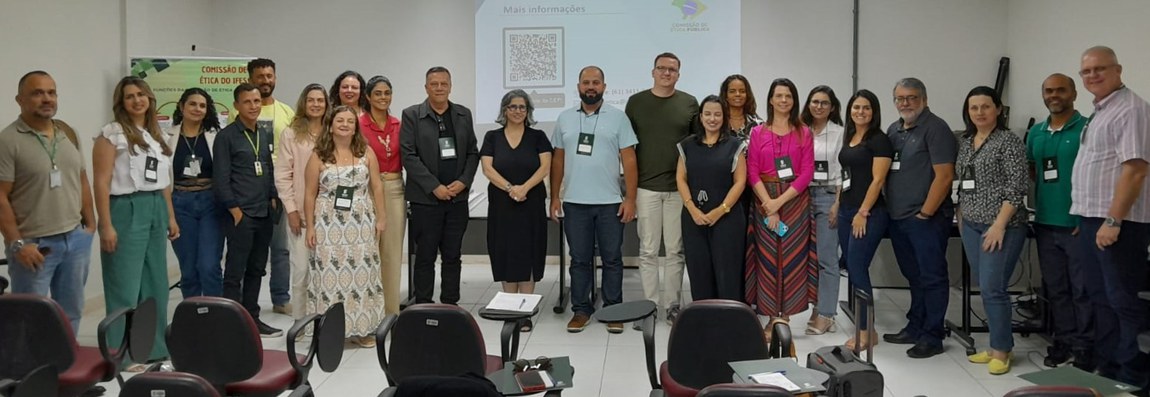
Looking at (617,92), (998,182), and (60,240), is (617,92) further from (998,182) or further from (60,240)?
(60,240)

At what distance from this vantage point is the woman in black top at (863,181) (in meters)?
4.29

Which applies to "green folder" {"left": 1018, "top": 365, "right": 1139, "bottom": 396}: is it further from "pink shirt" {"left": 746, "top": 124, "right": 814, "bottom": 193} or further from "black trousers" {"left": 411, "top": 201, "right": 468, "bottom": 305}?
"black trousers" {"left": 411, "top": 201, "right": 468, "bottom": 305}

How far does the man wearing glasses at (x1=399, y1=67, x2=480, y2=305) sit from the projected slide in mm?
2220

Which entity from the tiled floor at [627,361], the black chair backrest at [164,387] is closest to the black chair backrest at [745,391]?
the black chair backrest at [164,387]

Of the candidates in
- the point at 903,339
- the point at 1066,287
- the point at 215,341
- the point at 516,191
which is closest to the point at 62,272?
the point at 215,341

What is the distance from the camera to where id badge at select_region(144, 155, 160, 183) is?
3936 millimetres

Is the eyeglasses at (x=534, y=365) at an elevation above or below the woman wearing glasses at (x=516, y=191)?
below

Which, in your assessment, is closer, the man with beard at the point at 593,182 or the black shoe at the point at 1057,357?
the black shoe at the point at 1057,357

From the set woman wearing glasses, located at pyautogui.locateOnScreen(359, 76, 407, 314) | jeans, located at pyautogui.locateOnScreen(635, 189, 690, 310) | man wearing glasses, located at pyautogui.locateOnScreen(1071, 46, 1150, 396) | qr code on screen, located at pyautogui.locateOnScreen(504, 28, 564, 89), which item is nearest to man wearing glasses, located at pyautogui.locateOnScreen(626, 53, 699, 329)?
jeans, located at pyautogui.locateOnScreen(635, 189, 690, 310)

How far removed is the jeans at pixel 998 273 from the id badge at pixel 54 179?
13.9 feet

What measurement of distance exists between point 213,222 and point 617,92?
3543 mm

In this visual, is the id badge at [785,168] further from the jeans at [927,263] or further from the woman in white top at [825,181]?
the jeans at [927,263]

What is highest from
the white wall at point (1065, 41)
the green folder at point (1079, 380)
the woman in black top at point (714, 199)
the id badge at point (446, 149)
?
the white wall at point (1065, 41)

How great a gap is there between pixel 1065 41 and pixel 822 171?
8.38 ft
